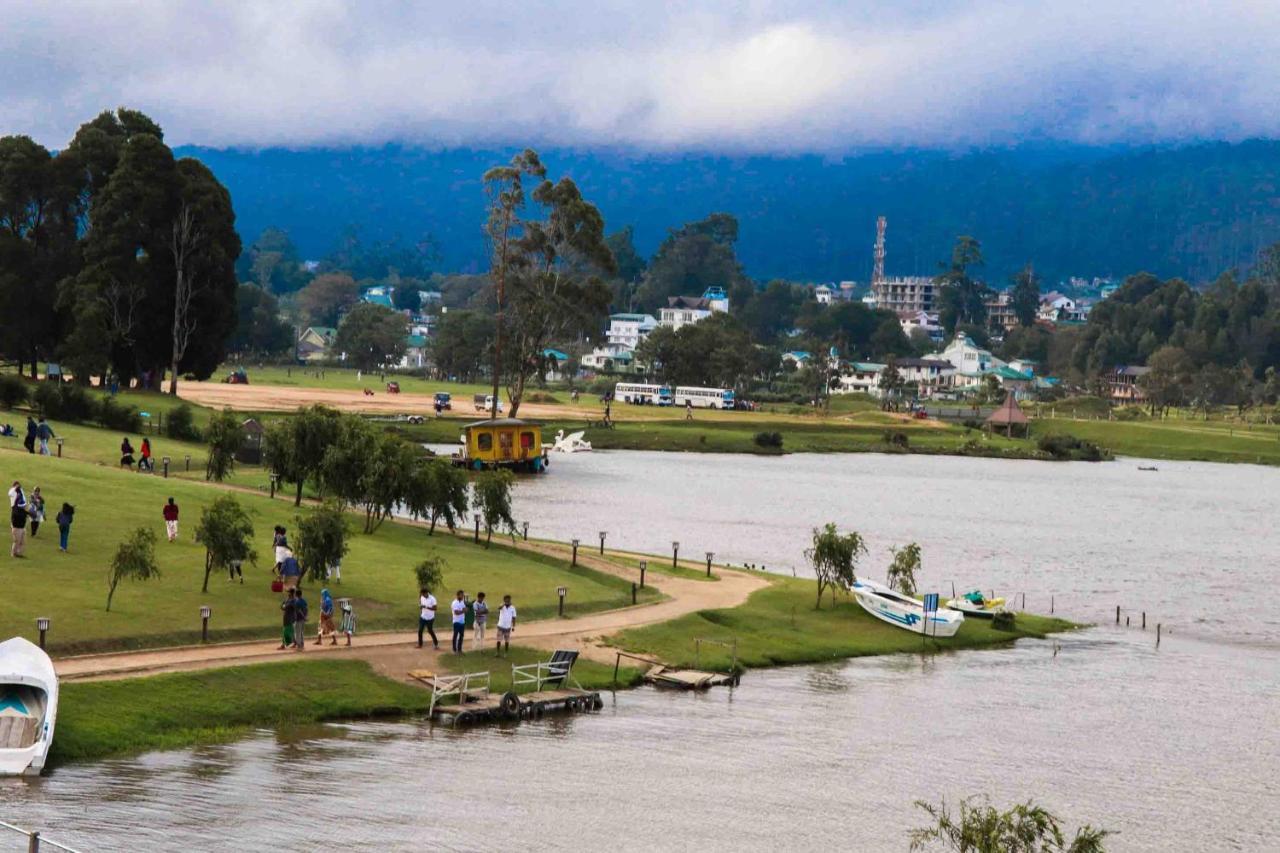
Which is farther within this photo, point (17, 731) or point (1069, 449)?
point (1069, 449)

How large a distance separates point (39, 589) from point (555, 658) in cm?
1245

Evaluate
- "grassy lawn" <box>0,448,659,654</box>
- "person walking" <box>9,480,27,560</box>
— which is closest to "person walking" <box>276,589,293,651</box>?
"grassy lawn" <box>0,448,659,654</box>

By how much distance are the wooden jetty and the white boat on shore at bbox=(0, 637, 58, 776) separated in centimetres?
887

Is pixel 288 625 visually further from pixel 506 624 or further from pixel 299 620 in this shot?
pixel 506 624

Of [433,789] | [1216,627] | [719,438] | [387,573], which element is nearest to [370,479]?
[387,573]

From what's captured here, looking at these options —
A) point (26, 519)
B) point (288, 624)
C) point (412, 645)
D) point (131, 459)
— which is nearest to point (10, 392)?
point (131, 459)

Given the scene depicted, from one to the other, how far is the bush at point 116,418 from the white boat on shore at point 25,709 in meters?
56.7

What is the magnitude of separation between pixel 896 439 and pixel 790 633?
111 metres

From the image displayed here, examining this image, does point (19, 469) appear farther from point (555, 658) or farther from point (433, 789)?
point (433, 789)

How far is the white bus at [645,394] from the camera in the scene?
18950 cm

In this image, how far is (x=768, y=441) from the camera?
480ft

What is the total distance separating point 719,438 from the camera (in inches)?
5773

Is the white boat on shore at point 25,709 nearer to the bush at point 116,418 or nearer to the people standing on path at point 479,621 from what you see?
the people standing on path at point 479,621

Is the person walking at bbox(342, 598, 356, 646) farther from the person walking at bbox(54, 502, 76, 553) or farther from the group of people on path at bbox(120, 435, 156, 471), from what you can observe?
the group of people on path at bbox(120, 435, 156, 471)
